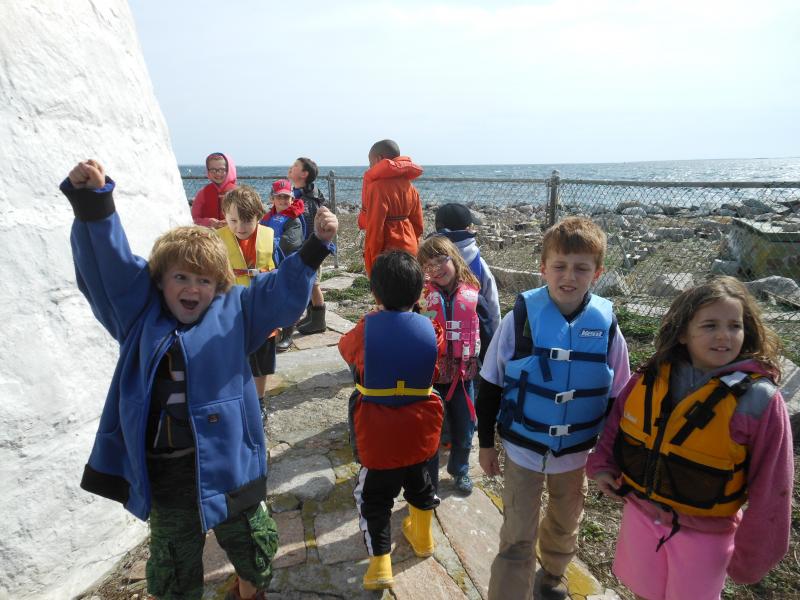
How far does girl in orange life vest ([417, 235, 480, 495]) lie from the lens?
2.69 metres

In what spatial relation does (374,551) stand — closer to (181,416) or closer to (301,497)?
(301,497)

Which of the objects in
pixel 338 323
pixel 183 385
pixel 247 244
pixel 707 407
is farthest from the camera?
pixel 338 323

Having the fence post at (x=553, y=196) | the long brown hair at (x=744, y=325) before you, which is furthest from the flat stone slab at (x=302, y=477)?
the fence post at (x=553, y=196)

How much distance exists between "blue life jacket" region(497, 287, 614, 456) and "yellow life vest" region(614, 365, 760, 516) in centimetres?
20

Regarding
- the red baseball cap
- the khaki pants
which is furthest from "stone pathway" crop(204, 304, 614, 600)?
the red baseball cap

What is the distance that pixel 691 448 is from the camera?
1558mm

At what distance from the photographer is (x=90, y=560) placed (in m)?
2.13

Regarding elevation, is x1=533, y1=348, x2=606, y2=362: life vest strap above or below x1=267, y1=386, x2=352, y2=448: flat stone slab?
above

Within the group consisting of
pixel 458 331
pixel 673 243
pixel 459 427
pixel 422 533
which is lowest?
pixel 422 533

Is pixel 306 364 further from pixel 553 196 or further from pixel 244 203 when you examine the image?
pixel 553 196

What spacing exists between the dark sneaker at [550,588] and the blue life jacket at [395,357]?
0.97 metres

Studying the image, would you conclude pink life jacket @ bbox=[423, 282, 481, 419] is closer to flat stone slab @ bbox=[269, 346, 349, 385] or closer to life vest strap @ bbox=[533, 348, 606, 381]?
life vest strap @ bbox=[533, 348, 606, 381]

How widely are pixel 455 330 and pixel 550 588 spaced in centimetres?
127

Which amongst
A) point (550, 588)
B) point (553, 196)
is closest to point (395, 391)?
point (550, 588)
